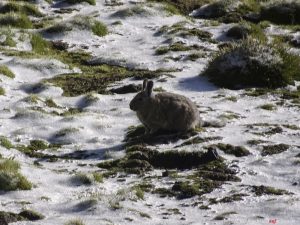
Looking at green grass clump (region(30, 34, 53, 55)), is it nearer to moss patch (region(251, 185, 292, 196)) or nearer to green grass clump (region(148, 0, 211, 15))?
green grass clump (region(148, 0, 211, 15))

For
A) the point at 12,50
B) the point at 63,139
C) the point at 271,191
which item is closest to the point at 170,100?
the point at 63,139

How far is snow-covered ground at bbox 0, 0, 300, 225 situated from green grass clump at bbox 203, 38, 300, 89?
64 centimetres

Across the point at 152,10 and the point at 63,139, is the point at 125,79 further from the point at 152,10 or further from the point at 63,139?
the point at 152,10

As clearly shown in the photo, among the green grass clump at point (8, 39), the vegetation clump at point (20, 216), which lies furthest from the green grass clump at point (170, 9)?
the vegetation clump at point (20, 216)

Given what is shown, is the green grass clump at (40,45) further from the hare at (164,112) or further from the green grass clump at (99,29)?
the hare at (164,112)

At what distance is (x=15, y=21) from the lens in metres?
29.5

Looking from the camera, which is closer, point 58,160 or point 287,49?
point 58,160

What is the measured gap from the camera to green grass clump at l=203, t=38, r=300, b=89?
22.8 m

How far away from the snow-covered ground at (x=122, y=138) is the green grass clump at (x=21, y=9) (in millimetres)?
4006

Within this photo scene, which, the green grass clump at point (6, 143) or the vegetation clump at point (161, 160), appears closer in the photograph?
the vegetation clump at point (161, 160)

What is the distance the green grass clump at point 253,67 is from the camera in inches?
899

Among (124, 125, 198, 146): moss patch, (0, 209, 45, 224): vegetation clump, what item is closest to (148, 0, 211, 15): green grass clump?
(124, 125, 198, 146): moss patch

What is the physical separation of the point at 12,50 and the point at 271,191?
15035 mm

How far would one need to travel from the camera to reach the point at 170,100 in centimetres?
1730
